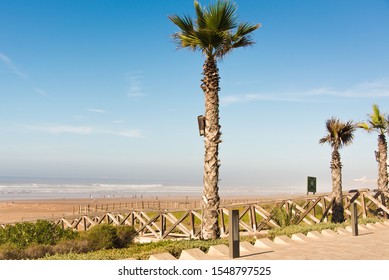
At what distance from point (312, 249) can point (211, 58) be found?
24.2 feet

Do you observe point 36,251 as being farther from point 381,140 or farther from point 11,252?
point 381,140

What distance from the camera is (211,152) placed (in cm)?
1396

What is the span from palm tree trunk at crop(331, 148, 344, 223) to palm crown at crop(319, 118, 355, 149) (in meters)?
0.43

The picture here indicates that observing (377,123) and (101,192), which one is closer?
(377,123)

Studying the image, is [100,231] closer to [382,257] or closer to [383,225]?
[382,257]

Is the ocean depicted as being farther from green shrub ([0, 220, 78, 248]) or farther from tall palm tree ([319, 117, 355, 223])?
green shrub ([0, 220, 78, 248])

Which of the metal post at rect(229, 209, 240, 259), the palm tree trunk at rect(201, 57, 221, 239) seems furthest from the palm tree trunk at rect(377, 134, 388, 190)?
the metal post at rect(229, 209, 240, 259)

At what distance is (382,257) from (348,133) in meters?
12.3

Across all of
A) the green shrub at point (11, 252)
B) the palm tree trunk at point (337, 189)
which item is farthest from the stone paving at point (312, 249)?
the palm tree trunk at point (337, 189)

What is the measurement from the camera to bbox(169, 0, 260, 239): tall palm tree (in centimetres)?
1372

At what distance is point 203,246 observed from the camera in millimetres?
10492

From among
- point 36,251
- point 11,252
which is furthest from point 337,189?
point 11,252

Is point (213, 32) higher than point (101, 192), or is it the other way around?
point (213, 32)
